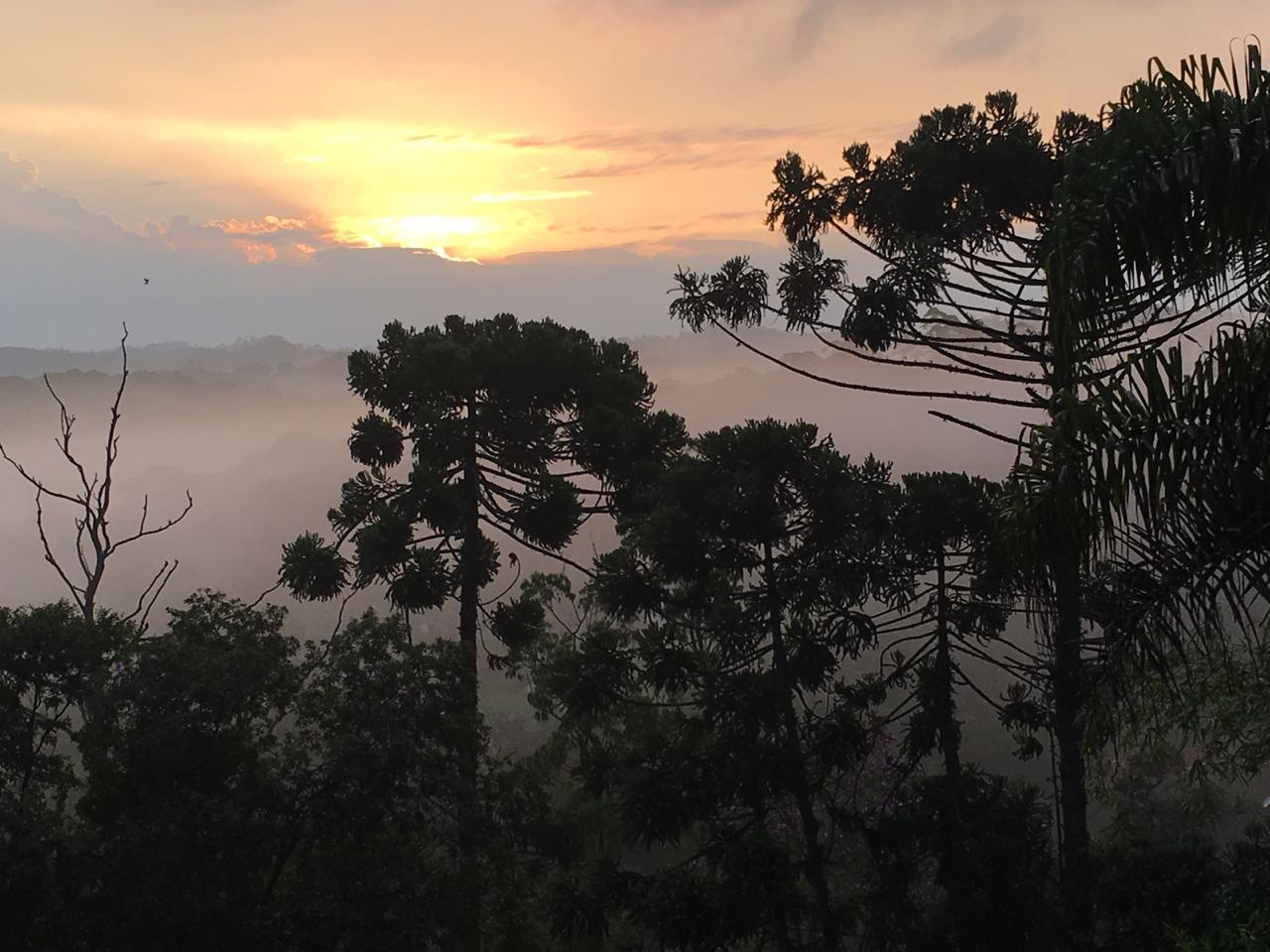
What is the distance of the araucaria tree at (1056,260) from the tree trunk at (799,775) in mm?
3349

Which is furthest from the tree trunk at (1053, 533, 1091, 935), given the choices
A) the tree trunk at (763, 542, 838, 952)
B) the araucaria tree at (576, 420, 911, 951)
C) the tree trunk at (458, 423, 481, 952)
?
the tree trunk at (458, 423, 481, 952)

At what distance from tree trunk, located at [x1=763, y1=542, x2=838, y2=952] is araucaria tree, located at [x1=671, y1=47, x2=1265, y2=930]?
3.35 meters

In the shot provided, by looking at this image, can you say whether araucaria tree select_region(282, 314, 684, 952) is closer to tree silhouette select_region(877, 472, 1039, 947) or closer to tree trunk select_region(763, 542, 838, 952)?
tree trunk select_region(763, 542, 838, 952)

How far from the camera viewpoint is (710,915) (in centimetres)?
1434

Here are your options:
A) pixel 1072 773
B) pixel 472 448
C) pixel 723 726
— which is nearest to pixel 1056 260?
pixel 1072 773

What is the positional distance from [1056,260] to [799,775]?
32.0 feet

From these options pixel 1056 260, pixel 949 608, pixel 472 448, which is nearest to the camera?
pixel 1056 260

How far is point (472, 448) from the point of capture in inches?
812

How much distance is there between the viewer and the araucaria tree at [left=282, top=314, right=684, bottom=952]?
1925 centimetres

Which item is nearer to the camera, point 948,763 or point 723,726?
point 948,763

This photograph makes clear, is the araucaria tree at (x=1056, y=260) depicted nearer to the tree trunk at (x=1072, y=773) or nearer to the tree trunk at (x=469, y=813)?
the tree trunk at (x=1072, y=773)

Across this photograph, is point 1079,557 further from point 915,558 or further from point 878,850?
point 878,850

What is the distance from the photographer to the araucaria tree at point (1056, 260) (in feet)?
23.1

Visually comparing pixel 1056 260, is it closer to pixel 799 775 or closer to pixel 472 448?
pixel 799 775
